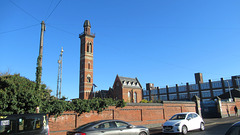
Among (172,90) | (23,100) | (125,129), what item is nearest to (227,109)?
(125,129)

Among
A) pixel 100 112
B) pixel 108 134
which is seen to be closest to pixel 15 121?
pixel 108 134

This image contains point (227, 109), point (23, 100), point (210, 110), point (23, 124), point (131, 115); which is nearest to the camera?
point (23, 124)

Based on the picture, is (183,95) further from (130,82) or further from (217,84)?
(130,82)

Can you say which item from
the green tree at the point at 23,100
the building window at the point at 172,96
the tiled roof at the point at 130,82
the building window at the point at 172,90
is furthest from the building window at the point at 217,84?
the green tree at the point at 23,100

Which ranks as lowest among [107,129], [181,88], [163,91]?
[107,129]

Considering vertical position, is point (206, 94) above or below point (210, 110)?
above

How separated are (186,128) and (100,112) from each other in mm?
7521

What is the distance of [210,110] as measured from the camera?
1248 inches

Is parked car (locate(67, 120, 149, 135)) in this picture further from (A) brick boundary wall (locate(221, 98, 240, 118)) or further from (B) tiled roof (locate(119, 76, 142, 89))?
(B) tiled roof (locate(119, 76, 142, 89))

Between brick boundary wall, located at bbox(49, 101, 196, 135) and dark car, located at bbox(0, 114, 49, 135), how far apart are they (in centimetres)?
414

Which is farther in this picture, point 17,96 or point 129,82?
point 129,82

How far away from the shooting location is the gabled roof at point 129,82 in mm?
66475

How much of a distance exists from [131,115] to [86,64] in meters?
45.3

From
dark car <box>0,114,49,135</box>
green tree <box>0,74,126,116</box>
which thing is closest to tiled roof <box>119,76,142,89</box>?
green tree <box>0,74,126,116</box>
